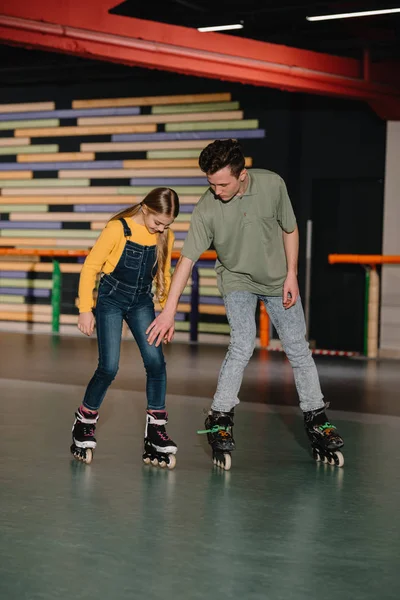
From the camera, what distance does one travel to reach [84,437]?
4.41m

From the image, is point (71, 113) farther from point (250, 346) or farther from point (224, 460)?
point (224, 460)

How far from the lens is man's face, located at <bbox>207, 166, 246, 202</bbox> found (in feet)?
13.4

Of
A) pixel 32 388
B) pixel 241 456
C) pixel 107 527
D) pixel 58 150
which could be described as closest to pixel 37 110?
pixel 58 150

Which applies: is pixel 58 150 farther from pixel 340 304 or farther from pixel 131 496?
pixel 131 496

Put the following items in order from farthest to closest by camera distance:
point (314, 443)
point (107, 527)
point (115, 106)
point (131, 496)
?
point (115, 106), point (314, 443), point (131, 496), point (107, 527)

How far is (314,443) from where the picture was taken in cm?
454

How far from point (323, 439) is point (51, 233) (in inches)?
330

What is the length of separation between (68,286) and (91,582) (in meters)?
9.82

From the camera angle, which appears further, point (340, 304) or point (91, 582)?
point (340, 304)

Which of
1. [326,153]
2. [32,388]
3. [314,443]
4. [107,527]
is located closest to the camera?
[107,527]

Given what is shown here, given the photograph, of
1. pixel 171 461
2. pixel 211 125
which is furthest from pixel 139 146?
pixel 171 461

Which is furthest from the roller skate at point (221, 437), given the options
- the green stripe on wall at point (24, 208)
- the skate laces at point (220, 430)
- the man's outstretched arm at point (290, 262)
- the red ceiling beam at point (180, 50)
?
the green stripe on wall at point (24, 208)

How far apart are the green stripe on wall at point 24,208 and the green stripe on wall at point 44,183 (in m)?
0.26

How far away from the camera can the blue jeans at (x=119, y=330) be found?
434 centimetres
